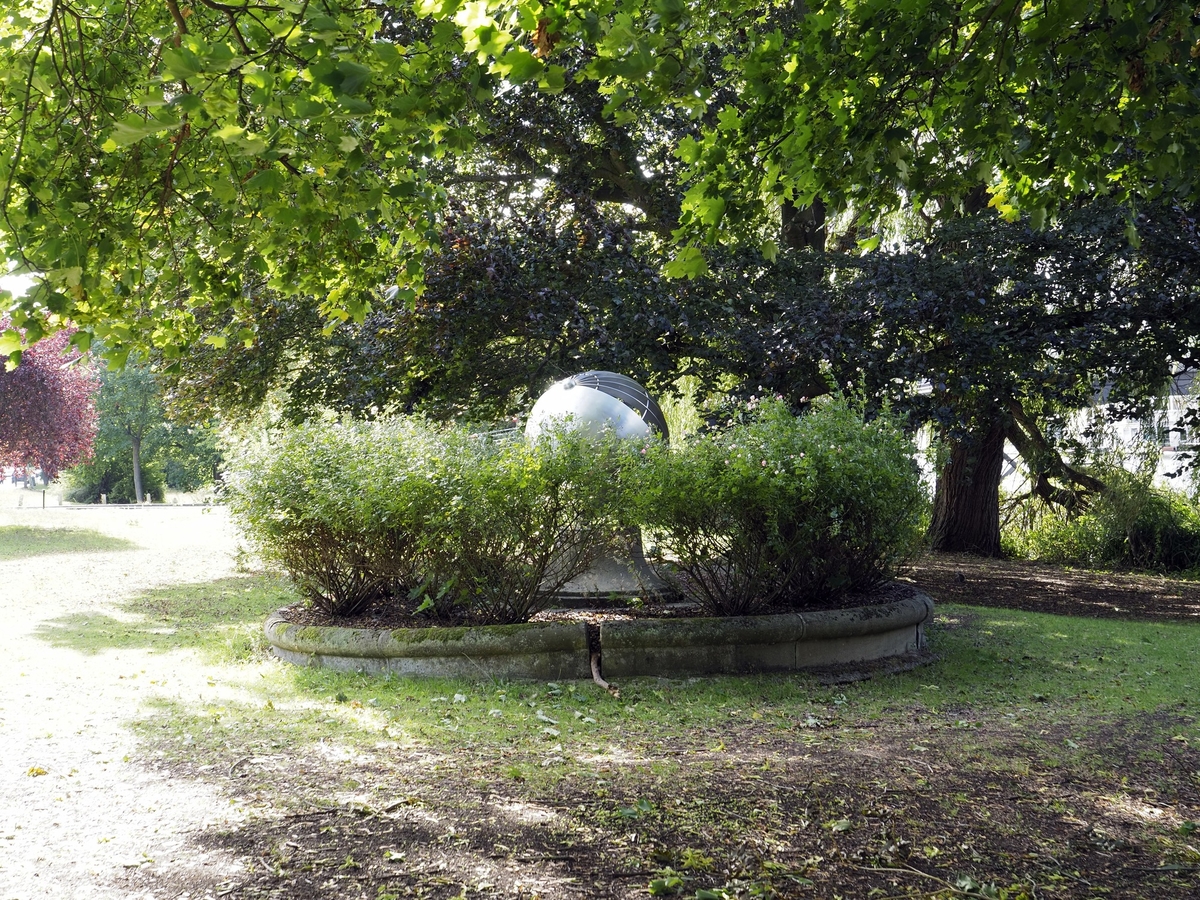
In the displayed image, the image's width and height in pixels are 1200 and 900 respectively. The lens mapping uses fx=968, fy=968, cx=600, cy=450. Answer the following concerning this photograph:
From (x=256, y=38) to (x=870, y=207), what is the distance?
3.45 meters

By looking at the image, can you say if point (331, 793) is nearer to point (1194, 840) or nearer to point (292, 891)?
point (292, 891)

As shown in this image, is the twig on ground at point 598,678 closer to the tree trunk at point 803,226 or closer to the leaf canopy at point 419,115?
the leaf canopy at point 419,115

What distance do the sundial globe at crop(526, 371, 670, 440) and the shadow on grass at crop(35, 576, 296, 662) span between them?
10.7 feet

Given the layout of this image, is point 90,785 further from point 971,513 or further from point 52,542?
point 52,542

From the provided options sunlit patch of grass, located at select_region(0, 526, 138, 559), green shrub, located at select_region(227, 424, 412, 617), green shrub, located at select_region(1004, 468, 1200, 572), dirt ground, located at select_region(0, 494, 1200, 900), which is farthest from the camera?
sunlit patch of grass, located at select_region(0, 526, 138, 559)

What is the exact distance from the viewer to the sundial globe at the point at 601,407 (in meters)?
8.53

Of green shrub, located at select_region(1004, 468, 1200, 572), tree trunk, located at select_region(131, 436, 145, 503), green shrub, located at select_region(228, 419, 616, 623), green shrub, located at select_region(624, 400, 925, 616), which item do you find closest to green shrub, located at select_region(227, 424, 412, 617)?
green shrub, located at select_region(228, 419, 616, 623)

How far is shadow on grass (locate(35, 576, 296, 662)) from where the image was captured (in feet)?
27.6

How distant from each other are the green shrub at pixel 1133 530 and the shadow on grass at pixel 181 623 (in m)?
12.6

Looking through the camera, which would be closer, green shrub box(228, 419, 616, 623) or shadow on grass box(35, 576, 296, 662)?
green shrub box(228, 419, 616, 623)

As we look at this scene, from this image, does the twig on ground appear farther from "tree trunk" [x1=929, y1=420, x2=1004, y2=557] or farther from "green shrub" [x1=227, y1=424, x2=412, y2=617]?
"tree trunk" [x1=929, y1=420, x2=1004, y2=557]

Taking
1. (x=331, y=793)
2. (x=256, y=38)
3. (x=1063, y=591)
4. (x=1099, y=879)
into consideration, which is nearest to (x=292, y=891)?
(x=331, y=793)

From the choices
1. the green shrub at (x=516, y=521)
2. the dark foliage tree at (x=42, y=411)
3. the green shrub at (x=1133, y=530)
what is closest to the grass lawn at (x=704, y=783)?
the green shrub at (x=516, y=521)

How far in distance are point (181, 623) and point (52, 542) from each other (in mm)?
10727
